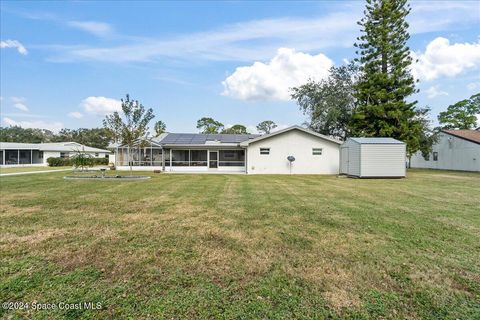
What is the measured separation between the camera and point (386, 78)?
2545 centimetres

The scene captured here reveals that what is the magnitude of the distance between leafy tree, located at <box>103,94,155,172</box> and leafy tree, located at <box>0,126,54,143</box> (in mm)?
58336

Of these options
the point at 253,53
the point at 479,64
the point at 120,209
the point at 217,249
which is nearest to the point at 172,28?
the point at 253,53

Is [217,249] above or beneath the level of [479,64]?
beneath

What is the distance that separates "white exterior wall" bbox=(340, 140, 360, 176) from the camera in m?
18.4

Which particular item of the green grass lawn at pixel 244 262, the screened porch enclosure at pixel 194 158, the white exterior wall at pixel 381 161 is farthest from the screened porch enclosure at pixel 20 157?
the white exterior wall at pixel 381 161

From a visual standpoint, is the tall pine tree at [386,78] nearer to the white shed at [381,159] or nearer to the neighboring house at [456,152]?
the neighboring house at [456,152]

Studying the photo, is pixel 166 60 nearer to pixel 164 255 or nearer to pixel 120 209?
pixel 120 209

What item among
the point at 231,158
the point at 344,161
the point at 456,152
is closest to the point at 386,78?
the point at 344,161

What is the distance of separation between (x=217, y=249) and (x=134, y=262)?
122 cm

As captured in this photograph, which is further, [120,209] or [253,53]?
[253,53]

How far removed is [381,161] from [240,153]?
1189cm

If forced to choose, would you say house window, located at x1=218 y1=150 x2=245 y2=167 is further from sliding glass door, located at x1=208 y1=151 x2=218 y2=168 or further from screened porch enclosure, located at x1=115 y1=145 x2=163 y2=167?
screened porch enclosure, located at x1=115 y1=145 x2=163 y2=167

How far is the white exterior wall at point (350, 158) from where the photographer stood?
60.2ft

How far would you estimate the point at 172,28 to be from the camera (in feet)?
53.8
